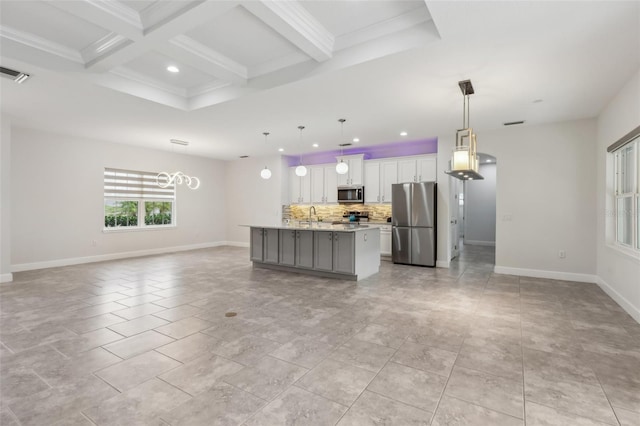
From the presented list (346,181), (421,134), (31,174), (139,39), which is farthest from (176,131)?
(421,134)

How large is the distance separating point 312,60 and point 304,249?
3344 mm

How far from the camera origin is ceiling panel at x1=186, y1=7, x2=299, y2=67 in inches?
119

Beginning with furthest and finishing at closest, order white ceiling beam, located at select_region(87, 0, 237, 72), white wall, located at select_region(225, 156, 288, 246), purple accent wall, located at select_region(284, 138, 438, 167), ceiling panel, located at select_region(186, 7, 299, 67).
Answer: white wall, located at select_region(225, 156, 288, 246)
purple accent wall, located at select_region(284, 138, 438, 167)
ceiling panel, located at select_region(186, 7, 299, 67)
white ceiling beam, located at select_region(87, 0, 237, 72)

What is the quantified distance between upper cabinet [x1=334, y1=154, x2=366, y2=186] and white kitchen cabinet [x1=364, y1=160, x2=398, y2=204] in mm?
132

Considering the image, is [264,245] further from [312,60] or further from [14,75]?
[14,75]

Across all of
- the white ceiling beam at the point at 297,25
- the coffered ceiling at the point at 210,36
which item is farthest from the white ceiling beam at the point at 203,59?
the white ceiling beam at the point at 297,25

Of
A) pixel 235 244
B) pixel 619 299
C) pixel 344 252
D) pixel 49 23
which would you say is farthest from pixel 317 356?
pixel 235 244

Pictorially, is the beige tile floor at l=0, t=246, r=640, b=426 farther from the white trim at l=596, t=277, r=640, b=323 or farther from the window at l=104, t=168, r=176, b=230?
the window at l=104, t=168, r=176, b=230

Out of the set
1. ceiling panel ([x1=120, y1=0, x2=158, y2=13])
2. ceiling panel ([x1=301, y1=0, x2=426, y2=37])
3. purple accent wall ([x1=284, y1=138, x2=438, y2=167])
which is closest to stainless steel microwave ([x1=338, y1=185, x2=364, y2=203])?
purple accent wall ([x1=284, y1=138, x2=438, y2=167])

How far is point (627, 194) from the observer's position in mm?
4211

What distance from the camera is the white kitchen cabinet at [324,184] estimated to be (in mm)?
8672

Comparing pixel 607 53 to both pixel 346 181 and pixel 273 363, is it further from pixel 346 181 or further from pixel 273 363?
pixel 346 181

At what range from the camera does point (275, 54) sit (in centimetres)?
374

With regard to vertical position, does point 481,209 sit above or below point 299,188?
below
